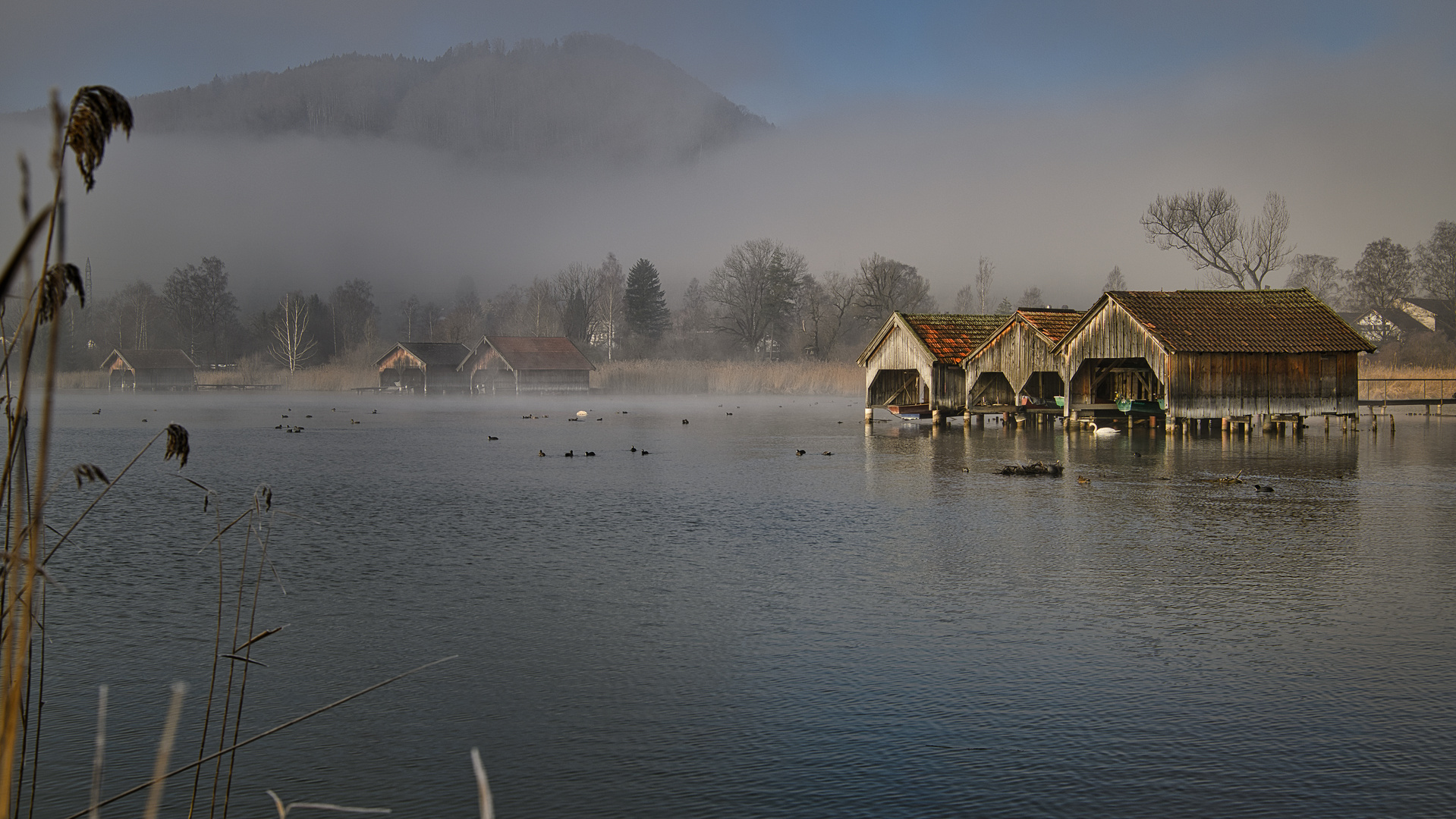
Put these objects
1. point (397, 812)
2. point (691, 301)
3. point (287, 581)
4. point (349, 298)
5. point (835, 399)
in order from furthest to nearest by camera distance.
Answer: point (691, 301)
point (349, 298)
point (835, 399)
point (287, 581)
point (397, 812)

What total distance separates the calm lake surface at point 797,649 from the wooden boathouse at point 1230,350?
1881 centimetres

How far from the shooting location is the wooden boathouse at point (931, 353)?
50500 mm

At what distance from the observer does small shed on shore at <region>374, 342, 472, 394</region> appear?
105125 mm

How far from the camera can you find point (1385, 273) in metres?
101

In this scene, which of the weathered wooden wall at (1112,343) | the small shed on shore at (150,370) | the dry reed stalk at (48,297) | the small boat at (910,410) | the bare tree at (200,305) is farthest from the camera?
the bare tree at (200,305)

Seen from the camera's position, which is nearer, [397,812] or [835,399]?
[397,812]

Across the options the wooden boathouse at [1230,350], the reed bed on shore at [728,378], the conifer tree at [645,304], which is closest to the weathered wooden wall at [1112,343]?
the wooden boathouse at [1230,350]

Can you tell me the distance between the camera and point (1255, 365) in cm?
4191

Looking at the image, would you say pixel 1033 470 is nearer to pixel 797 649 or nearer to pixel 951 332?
pixel 797 649

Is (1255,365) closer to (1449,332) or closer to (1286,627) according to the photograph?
(1286,627)

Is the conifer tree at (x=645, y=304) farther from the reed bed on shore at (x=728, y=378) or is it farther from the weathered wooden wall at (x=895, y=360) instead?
the weathered wooden wall at (x=895, y=360)

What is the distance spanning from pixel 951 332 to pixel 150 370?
297 feet

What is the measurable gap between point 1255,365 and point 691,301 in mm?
158405

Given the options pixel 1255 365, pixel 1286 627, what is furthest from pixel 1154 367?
pixel 1286 627
